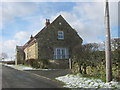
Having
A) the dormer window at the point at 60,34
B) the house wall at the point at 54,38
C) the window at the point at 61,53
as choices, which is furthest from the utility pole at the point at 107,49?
the dormer window at the point at 60,34

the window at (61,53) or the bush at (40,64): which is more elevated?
the window at (61,53)

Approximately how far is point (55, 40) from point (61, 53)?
8.11 feet

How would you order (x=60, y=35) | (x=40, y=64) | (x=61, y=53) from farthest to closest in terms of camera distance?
(x=60, y=35) < (x=61, y=53) < (x=40, y=64)

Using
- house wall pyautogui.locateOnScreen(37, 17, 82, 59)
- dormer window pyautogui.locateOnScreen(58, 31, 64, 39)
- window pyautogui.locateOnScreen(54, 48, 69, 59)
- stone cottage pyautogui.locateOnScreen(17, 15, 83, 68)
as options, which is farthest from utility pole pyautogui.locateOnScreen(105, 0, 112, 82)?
dormer window pyautogui.locateOnScreen(58, 31, 64, 39)

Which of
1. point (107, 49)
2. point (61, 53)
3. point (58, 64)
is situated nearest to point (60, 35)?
point (61, 53)

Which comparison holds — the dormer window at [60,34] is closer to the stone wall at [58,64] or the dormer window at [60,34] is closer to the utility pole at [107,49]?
the stone wall at [58,64]

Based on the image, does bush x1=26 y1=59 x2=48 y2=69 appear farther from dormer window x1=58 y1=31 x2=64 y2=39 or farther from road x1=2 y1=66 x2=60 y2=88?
road x1=2 y1=66 x2=60 y2=88

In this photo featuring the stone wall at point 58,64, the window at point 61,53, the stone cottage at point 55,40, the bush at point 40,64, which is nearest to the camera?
the bush at point 40,64

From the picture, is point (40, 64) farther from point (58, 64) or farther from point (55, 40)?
point (55, 40)

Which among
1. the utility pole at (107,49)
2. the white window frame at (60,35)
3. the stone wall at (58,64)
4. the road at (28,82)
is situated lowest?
the road at (28,82)

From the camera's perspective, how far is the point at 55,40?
111ft

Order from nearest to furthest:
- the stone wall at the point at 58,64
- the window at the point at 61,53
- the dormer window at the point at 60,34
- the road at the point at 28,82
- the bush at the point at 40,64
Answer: the road at the point at 28,82 → the bush at the point at 40,64 → the stone wall at the point at 58,64 → the window at the point at 61,53 → the dormer window at the point at 60,34

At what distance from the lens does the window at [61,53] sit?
1311 inches

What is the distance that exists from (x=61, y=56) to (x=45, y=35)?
14.7 ft
